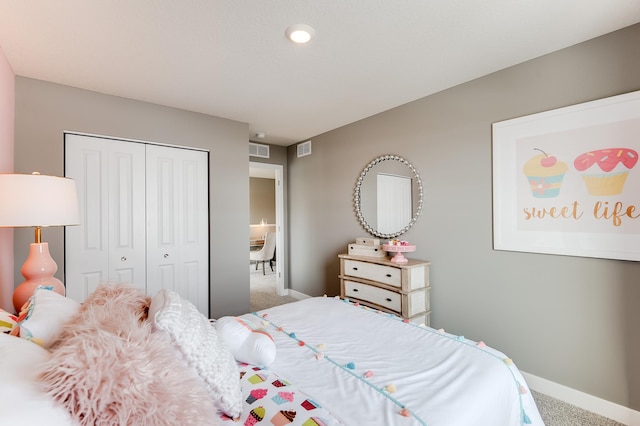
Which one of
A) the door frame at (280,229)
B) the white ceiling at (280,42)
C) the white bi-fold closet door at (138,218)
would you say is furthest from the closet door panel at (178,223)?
the door frame at (280,229)

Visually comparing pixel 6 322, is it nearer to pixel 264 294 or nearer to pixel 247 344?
pixel 247 344

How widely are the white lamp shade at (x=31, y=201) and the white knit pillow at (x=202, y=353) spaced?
1.11 metres

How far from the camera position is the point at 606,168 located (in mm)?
1921

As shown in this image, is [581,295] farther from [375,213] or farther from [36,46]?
[36,46]

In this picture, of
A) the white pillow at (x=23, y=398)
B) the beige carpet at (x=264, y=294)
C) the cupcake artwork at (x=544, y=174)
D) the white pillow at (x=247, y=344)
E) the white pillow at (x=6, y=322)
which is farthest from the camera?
the beige carpet at (x=264, y=294)

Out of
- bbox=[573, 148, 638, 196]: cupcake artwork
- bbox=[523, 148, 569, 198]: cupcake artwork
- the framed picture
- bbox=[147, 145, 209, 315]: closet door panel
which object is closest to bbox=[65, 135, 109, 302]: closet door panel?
bbox=[147, 145, 209, 315]: closet door panel

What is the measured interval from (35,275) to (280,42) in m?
2.12

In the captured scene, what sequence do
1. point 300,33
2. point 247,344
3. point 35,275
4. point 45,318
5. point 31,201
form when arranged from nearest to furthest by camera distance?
point 45,318 < point 247,344 < point 31,201 < point 35,275 < point 300,33

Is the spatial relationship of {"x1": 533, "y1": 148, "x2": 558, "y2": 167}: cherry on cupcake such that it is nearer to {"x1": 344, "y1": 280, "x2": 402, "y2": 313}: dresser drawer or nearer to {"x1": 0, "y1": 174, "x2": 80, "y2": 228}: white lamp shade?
{"x1": 344, "y1": 280, "x2": 402, "y2": 313}: dresser drawer

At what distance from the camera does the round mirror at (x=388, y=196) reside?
3.06 meters

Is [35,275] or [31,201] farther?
[35,275]

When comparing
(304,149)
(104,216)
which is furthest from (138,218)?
(304,149)

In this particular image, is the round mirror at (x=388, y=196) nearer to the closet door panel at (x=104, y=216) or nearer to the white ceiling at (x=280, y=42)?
the white ceiling at (x=280, y=42)

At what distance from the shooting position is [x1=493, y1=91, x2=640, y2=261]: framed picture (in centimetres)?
185
